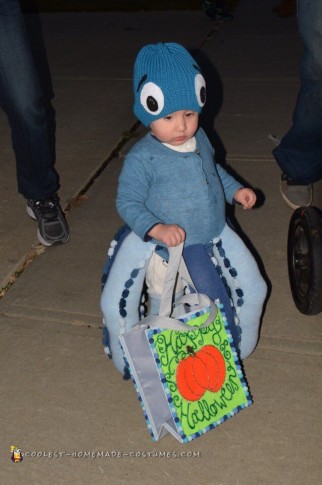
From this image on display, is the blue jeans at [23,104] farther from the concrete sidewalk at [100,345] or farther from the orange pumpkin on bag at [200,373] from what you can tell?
the orange pumpkin on bag at [200,373]

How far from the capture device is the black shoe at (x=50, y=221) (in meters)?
3.55

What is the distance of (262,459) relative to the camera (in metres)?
2.32

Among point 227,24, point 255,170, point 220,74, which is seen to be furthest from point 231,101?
point 227,24

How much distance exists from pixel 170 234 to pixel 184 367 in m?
0.45

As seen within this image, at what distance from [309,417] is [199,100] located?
1.17m

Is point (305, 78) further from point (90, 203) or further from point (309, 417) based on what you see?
point (309, 417)

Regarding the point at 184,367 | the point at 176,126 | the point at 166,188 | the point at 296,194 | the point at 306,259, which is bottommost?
the point at 296,194

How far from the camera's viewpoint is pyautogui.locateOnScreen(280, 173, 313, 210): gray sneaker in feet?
12.3

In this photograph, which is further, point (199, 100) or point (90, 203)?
point (90, 203)

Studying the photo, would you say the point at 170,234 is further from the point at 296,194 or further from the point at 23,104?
the point at 296,194

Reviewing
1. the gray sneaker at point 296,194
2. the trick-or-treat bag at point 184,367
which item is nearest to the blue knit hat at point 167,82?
the trick-or-treat bag at point 184,367

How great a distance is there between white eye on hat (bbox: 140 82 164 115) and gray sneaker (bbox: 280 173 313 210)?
5.35 ft

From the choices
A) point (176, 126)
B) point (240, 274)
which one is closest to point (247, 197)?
point (240, 274)

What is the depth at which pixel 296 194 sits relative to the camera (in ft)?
12.4
